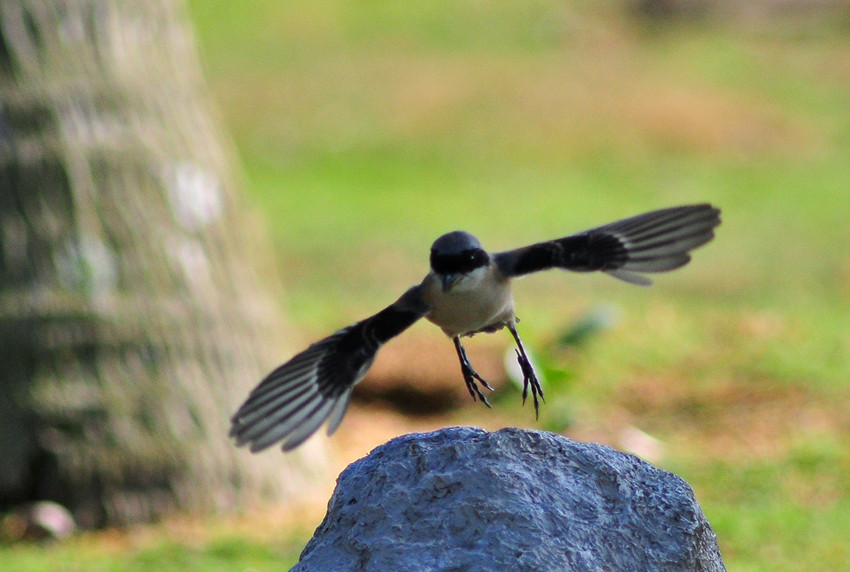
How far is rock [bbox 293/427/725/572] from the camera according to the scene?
2.98 m

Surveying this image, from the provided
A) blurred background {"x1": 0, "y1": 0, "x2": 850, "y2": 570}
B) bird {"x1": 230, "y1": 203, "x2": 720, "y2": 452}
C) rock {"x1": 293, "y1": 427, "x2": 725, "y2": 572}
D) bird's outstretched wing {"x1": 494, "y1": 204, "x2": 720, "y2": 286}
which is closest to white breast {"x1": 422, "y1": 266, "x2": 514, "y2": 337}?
bird {"x1": 230, "y1": 203, "x2": 720, "y2": 452}

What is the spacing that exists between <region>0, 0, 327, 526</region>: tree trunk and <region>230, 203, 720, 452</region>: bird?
7.84ft

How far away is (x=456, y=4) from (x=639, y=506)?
1786cm

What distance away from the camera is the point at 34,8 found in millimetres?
6148

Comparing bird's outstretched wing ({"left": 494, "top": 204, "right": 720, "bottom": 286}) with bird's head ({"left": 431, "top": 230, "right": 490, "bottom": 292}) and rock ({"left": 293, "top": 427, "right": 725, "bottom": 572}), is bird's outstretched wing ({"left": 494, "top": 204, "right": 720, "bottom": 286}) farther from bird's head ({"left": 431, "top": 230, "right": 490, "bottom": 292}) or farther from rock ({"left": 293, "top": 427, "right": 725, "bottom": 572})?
rock ({"left": 293, "top": 427, "right": 725, "bottom": 572})

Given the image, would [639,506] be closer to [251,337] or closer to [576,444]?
[576,444]

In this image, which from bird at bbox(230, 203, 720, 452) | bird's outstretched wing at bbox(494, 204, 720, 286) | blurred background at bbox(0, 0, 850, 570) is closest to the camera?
bird at bbox(230, 203, 720, 452)

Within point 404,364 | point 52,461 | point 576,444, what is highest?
point 576,444

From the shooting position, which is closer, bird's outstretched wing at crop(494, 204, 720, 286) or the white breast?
the white breast

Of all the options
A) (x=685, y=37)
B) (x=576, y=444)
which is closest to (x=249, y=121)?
(x=685, y=37)

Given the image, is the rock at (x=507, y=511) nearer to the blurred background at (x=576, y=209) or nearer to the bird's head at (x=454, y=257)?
the bird's head at (x=454, y=257)

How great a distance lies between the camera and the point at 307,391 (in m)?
3.92

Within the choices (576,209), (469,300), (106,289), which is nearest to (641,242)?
(469,300)

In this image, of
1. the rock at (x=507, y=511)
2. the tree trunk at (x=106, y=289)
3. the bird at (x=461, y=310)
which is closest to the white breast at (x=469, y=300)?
the bird at (x=461, y=310)
